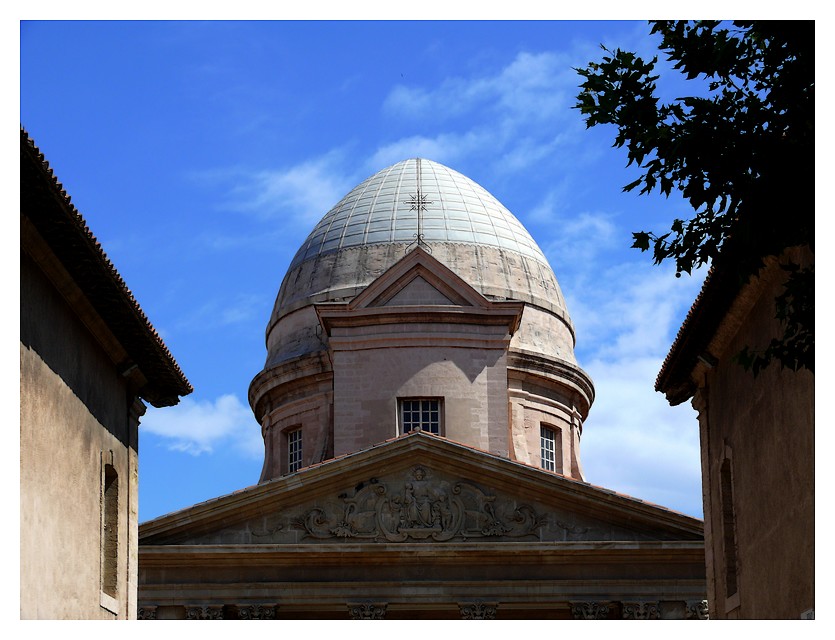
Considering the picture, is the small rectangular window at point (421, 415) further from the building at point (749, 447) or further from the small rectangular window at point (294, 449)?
the building at point (749, 447)

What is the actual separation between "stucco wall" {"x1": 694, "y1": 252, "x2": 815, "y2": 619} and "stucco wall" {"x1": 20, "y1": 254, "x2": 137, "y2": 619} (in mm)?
8692

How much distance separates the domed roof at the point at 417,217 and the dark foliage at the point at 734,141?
34416mm

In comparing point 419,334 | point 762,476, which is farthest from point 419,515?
point 762,476

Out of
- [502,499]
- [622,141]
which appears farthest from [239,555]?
[622,141]

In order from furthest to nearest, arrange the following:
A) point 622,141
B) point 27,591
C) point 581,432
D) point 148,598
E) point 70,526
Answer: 1. point 581,432
2. point 148,598
3. point 70,526
4. point 27,591
5. point 622,141

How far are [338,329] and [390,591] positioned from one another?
1030 cm

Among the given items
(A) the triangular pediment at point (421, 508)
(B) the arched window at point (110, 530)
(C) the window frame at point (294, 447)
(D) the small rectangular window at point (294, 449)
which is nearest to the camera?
(B) the arched window at point (110, 530)

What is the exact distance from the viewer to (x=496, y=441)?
44594mm

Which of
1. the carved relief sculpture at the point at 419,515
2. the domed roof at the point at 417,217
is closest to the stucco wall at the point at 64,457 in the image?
the carved relief sculpture at the point at 419,515

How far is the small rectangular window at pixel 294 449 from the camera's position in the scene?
48688mm

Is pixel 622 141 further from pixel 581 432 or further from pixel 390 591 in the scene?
pixel 581 432

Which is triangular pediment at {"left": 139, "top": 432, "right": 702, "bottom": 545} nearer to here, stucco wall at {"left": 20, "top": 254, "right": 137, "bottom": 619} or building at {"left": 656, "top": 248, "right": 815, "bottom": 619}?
building at {"left": 656, "top": 248, "right": 815, "bottom": 619}

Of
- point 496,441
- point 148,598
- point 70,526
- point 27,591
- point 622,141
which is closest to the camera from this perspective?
point 622,141

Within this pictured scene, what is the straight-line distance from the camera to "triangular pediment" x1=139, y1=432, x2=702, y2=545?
37906 mm
